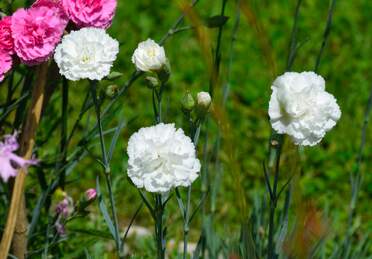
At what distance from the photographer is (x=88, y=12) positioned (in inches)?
53.2

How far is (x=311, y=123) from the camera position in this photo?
43.9 inches

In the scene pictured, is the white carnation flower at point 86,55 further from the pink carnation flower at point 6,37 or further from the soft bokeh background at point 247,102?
the soft bokeh background at point 247,102

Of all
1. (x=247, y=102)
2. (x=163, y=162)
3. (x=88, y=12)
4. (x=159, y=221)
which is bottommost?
(x=159, y=221)

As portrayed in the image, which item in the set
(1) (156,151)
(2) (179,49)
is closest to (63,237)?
(1) (156,151)

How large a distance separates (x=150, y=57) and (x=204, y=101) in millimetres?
105

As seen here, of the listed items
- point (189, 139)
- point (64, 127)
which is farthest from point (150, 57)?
point (64, 127)

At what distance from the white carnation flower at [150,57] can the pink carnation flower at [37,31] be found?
8.1 inches

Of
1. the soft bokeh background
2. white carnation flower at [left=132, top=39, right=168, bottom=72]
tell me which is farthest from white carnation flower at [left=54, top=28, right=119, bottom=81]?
the soft bokeh background

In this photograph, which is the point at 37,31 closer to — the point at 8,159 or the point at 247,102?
the point at 8,159

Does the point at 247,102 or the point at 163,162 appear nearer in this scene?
the point at 163,162

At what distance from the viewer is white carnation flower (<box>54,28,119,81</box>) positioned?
1205 mm

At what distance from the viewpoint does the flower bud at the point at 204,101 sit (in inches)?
47.9

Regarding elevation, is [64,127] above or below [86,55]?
below

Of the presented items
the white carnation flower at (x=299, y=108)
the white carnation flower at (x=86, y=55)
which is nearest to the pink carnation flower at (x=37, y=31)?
the white carnation flower at (x=86, y=55)
